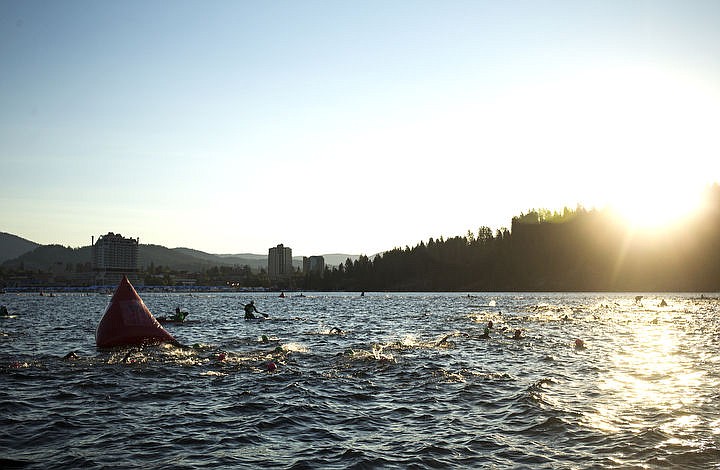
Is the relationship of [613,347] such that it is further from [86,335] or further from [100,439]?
[86,335]

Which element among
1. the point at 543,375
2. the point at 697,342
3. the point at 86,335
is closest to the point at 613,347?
the point at 697,342

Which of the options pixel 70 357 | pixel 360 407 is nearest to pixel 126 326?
pixel 70 357

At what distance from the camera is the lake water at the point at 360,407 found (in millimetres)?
12820

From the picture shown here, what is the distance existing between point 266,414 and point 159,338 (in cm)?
1680

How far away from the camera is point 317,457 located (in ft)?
41.9

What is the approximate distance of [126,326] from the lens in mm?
30312

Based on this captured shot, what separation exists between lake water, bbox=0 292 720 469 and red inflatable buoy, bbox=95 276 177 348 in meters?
0.82

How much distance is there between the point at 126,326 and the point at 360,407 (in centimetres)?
1795

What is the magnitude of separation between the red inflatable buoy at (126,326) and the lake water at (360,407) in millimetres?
815

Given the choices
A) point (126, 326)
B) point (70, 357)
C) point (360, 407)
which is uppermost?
point (126, 326)

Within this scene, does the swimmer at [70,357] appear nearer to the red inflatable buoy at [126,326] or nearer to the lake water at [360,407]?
the lake water at [360,407]

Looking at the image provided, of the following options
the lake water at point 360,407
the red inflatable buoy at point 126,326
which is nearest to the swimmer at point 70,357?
the lake water at point 360,407

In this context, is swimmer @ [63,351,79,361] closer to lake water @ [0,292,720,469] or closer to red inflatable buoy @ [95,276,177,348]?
lake water @ [0,292,720,469]

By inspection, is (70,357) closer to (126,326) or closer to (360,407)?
(126,326)
